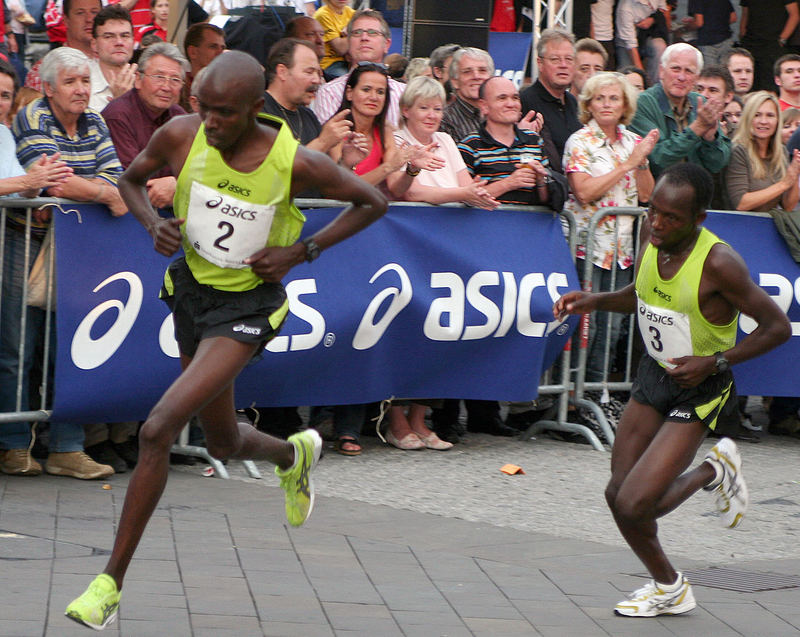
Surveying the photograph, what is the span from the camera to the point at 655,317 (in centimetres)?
553

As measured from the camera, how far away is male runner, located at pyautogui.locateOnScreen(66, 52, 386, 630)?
4781 mm

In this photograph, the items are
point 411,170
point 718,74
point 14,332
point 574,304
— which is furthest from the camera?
point 718,74

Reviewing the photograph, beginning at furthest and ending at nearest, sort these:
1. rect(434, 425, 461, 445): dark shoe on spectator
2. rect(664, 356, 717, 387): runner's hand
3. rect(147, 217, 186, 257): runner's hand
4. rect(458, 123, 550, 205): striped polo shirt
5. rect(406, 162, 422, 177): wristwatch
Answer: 1. rect(434, 425, 461, 445): dark shoe on spectator
2. rect(458, 123, 550, 205): striped polo shirt
3. rect(406, 162, 422, 177): wristwatch
4. rect(664, 356, 717, 387): runner's hand
5. rect(147, 217, 186, 257): runner's hand

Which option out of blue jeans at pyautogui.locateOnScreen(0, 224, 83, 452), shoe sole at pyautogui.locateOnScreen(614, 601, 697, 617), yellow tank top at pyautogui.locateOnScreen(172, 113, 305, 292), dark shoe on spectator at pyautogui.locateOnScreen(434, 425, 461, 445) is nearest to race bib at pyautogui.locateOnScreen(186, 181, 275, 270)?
yellow tank top at pyautogui.locateOnScreen(172, 113, 305, 292)

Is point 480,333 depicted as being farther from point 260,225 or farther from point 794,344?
point 260,225

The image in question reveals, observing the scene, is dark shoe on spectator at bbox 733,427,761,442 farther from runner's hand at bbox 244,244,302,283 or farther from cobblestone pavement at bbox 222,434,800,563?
runner's hand at bbox 244,244,302,283

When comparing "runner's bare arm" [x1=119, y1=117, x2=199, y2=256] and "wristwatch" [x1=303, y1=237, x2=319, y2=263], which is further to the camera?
"wristwatch" [x1=303, y1=237, x2=319, y2=263]

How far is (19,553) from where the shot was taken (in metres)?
5.73

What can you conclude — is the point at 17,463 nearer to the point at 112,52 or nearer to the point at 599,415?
the point at 112,52

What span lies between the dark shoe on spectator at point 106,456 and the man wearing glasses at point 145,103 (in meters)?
1.58

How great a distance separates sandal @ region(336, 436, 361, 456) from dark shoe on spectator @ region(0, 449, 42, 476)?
191 centimetres

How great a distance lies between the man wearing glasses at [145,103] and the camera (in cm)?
776

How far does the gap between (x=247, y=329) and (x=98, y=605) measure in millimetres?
1193

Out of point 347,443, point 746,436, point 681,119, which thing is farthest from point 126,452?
point 681,119
